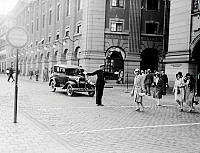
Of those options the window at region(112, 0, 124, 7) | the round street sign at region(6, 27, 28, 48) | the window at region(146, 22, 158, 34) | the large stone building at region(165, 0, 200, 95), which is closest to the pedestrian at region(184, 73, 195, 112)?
the large stone building at region(165, 0, 200, 95)

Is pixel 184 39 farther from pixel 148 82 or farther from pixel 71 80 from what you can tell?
pixel 71 80

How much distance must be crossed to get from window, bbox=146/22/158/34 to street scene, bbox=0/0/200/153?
0.48ft

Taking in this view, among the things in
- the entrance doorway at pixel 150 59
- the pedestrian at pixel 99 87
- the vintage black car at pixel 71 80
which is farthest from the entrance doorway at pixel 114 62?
the pedestrian at pixel 99 87

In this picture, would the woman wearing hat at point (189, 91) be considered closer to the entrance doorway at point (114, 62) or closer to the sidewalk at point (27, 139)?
the sidewalk at point (27, 139)

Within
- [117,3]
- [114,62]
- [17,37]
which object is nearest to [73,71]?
[17,37]

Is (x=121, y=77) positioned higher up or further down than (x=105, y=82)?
higher up

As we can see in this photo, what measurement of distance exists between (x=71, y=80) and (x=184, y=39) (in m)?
8.93

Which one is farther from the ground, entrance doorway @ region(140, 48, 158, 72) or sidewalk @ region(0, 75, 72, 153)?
entrance doorway @ region(140, 48, 158, 72)

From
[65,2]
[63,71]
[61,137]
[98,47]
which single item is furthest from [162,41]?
[61,137]

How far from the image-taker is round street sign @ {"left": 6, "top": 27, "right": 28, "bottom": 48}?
316 inches

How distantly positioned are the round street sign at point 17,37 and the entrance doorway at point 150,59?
27.1m

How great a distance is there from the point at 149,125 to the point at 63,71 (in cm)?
1167

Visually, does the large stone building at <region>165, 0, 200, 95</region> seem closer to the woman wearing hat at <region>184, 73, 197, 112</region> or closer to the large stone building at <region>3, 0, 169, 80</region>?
the woman wearing hat at <region>184, 73, 197, 112</region>

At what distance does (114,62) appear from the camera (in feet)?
109
